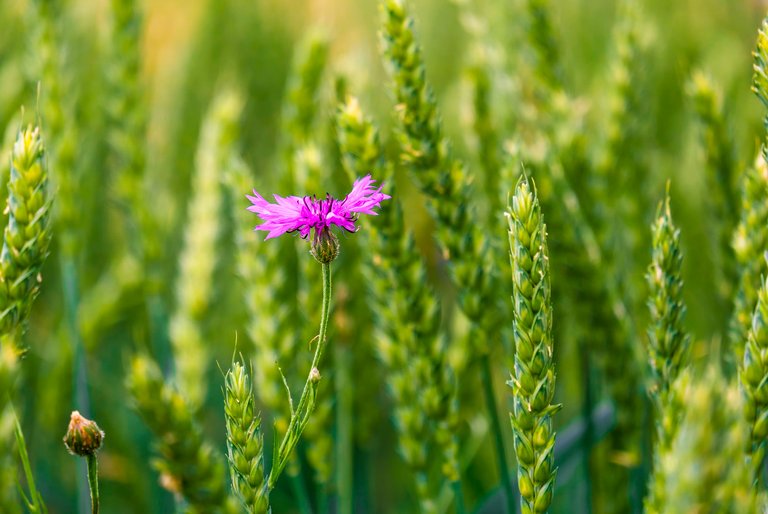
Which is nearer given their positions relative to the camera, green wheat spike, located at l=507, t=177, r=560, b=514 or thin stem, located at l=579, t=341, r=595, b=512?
green wheat spike, located at l=507, t=177, r=560, b=514

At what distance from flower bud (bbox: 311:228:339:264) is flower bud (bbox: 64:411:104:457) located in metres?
0.25

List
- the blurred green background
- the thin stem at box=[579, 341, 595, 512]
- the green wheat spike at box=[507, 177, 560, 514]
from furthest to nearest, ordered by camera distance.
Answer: the blurred green background < the thin stem at box=[579, 341, 595, 512] < the green wheat spike at box=[507, 177, 560, 514]

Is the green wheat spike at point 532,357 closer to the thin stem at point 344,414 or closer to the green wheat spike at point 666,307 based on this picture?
the green wheat spike at point 666,307

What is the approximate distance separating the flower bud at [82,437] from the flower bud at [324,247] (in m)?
0.25

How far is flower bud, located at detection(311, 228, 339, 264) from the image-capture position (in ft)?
2.42

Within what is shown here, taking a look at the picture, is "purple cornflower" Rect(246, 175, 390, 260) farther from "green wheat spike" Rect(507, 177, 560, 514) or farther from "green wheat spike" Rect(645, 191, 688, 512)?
"green wheat spike" Rect(645, 191, 688, 512)

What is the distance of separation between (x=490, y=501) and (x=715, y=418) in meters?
0.61

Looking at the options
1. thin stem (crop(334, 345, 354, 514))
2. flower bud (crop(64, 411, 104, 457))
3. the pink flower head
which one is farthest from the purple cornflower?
thin stem (crop(334, 345, 354, 514))

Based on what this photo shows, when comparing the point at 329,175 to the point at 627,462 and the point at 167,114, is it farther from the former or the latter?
the point at 167,114

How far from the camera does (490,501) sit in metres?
1.09

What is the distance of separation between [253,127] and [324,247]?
1547mm

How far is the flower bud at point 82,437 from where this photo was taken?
0.71 metres

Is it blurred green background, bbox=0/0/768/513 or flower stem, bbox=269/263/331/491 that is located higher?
blurred green background, bbox=0/0/768/513

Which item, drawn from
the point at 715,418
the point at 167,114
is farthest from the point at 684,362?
the point at 167,114
